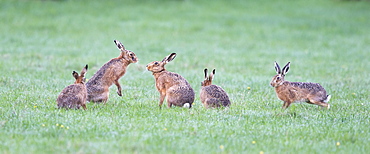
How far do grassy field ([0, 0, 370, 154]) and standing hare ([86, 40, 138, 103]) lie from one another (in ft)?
1.16

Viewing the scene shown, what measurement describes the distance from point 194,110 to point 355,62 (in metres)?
13.0

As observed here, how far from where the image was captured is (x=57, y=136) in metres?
8.34

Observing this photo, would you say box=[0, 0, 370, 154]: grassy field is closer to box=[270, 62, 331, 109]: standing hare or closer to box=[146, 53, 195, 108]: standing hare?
box=[270, 62, 331, 109]: standing hare

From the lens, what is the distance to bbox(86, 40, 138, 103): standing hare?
11.5 m

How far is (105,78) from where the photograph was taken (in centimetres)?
1196

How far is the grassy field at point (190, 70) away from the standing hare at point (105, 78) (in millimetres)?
354

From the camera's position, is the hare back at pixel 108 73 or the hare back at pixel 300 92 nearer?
the hare back at pixel 300 92

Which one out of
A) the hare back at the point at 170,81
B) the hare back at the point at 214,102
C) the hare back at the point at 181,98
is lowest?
the hare back at the point at 214,102

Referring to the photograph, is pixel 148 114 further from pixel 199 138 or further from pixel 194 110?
pixel 199 138

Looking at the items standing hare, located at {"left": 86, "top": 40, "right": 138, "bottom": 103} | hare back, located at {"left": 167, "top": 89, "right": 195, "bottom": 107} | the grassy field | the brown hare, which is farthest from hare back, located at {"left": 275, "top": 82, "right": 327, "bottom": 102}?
the brown hare

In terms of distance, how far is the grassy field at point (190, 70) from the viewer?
8453mm

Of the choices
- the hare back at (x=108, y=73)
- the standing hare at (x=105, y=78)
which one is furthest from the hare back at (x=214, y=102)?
the hare back at (x=108, y=73)

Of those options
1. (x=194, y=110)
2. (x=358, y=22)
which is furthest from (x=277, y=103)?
(x=358, y=22)

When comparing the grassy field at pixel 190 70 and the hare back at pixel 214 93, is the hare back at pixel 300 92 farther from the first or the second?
the hare back at pixel 214 93
